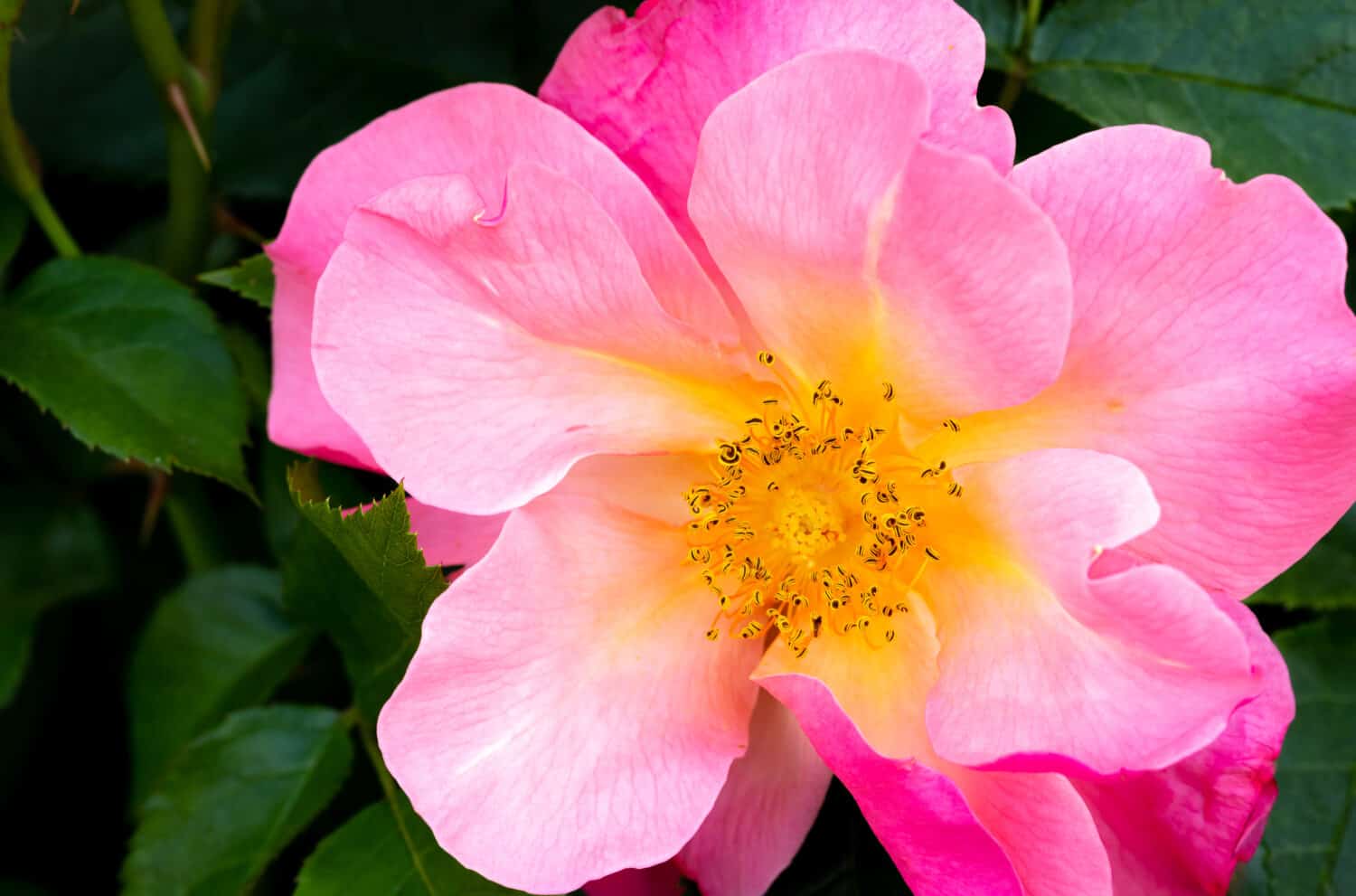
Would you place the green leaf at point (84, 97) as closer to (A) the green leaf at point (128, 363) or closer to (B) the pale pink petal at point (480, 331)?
(A) the green leaf at point (128, 363)

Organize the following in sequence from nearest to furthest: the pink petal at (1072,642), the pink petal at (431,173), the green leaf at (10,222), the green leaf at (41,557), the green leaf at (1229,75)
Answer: the pink petal at (1072,642), the pink petal at (431,173), the green leaf at (1229,75), the green leaf at (10,222), the green leaf at (41,557)

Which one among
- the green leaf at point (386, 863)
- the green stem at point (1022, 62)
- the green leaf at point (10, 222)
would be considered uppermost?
the green stem at point (1022, 62)

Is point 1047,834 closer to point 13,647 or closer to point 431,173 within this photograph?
point 431,173

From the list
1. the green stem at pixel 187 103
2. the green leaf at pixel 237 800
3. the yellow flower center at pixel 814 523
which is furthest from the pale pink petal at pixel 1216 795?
the green stem at pixel 187 103

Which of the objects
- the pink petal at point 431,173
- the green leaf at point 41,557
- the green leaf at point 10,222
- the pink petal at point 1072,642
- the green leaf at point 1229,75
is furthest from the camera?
the green leaf at point 41,557

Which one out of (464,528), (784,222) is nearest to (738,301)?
(784,222)

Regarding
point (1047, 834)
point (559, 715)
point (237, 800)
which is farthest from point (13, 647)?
point (1047, 834)

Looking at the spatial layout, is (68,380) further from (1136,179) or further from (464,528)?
(1136,179)
